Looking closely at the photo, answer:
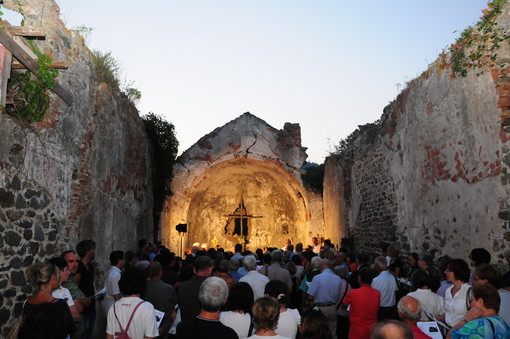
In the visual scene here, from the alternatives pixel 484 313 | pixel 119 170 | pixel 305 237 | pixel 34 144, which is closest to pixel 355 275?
pixel 484 313

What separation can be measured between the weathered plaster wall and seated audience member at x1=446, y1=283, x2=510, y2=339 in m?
12.8

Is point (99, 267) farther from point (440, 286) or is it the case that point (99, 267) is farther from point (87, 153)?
point (440, 286)

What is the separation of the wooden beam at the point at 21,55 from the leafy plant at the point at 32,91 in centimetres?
17

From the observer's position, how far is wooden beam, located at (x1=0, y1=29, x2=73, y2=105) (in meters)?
5.66

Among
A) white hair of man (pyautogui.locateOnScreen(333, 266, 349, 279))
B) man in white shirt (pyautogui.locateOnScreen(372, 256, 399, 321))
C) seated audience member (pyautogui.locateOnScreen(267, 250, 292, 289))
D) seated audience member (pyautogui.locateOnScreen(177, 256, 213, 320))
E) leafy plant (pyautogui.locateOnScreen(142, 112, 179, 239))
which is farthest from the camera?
leafy plant (pyautogui.locateOnScreen(142, 112, 179, 239))

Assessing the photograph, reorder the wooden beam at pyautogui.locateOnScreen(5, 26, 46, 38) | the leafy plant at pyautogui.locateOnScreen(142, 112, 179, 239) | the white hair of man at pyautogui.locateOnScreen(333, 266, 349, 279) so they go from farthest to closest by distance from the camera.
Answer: the leafy plant at pyautogui.locateOnScreen(142, 112, 179, 239) → the white hair of man at pyautogui.locateOnScreen(333, 266, 349, 279) → the wooden beam at pyautogui.locateOnScreen(5, 26, 46, 38)

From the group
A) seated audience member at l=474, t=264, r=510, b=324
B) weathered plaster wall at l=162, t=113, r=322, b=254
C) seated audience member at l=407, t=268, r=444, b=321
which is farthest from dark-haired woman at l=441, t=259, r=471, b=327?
weathered plaster wall at l=162, t=113, r=322, b=254

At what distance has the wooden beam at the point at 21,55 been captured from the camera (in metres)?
5.66

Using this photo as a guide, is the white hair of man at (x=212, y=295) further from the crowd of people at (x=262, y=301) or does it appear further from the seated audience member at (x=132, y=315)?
the seated audience member at (x=132, y=315)

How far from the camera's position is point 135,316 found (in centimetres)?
397

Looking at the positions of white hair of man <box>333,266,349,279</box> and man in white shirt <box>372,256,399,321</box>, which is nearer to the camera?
man in white shirt <box>372,256,399,321</box>

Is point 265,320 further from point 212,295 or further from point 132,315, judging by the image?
point 132,315

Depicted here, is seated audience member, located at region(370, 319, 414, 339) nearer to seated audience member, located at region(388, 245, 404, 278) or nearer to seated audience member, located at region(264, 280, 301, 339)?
seated audience member, located at region(264, 280, 301, 339)

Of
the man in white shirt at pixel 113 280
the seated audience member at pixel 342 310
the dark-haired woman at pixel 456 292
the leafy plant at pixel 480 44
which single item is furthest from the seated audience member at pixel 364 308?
the leafy plant at pixel 480 44
